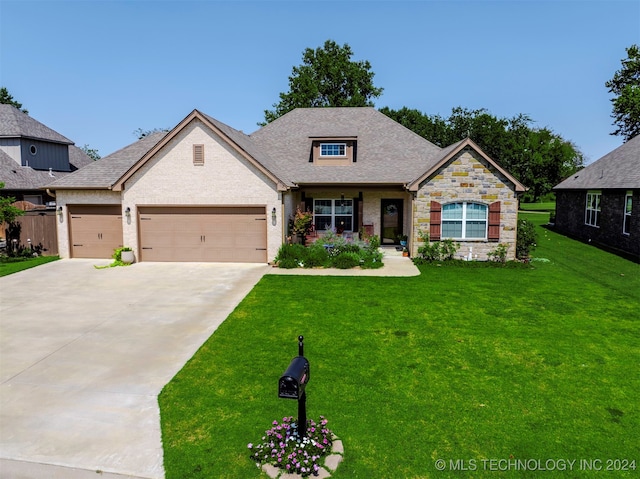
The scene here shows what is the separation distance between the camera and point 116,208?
20.3m

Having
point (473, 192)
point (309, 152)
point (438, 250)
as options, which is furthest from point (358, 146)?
point (438, 250)

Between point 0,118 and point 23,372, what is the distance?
29130mm

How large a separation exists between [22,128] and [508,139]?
49967mm

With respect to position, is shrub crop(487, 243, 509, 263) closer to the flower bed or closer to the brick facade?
the brick facade

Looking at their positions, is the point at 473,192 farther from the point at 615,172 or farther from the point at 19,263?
the point at 19,263

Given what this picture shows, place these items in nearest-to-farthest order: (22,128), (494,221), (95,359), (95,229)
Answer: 1. (95,359)
2. (494,221)
3. (95,229)
4. (22,128)

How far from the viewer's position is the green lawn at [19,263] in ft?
→ 58.2

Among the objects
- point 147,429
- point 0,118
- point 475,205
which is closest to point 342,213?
point 475,205

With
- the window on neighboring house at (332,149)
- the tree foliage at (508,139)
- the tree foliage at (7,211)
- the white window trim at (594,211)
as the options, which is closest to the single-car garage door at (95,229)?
the tree foliage at (7,211)

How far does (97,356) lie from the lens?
916 centimetres

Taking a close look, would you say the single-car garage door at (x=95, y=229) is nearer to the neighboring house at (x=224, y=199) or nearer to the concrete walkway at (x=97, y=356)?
the neighboring house at (x=224, y=199)

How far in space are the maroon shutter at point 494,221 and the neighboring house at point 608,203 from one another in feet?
21.2

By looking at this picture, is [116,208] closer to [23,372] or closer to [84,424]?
[23,372]

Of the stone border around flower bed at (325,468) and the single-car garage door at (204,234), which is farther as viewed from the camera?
the single-car garage door at (204,234)
